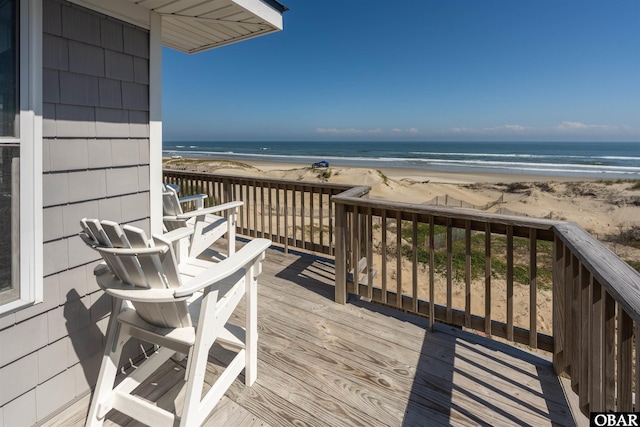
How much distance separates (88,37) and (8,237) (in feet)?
3.49

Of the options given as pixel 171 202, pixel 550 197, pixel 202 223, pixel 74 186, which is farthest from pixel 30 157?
pixel 550 197

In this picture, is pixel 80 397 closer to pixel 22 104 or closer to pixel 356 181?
pixel 22 104

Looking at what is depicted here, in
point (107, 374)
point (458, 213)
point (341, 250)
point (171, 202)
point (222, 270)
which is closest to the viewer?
point (222, 270)

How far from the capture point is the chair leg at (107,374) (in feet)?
4.70

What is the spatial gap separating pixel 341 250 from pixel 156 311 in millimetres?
1665

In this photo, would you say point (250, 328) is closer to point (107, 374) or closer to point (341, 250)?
point (107, 374)

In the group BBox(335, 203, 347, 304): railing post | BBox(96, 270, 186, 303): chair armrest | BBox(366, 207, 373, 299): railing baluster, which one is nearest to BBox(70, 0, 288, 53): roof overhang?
BBox(96, 270, 186, 303): chair armrest

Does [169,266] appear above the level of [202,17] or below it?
below

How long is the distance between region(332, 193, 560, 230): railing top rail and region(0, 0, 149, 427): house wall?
162 cm

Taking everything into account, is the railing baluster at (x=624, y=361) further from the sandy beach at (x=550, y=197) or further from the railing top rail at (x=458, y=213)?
the sandy beach at (x=550, y=197)

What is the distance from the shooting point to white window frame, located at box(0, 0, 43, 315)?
54.8 inches

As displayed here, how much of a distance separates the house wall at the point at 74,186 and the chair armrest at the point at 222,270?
0.85 m

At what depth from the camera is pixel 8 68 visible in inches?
52.9

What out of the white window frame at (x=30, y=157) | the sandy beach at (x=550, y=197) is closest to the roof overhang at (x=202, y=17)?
the white window frame at (x=30, y=157)
